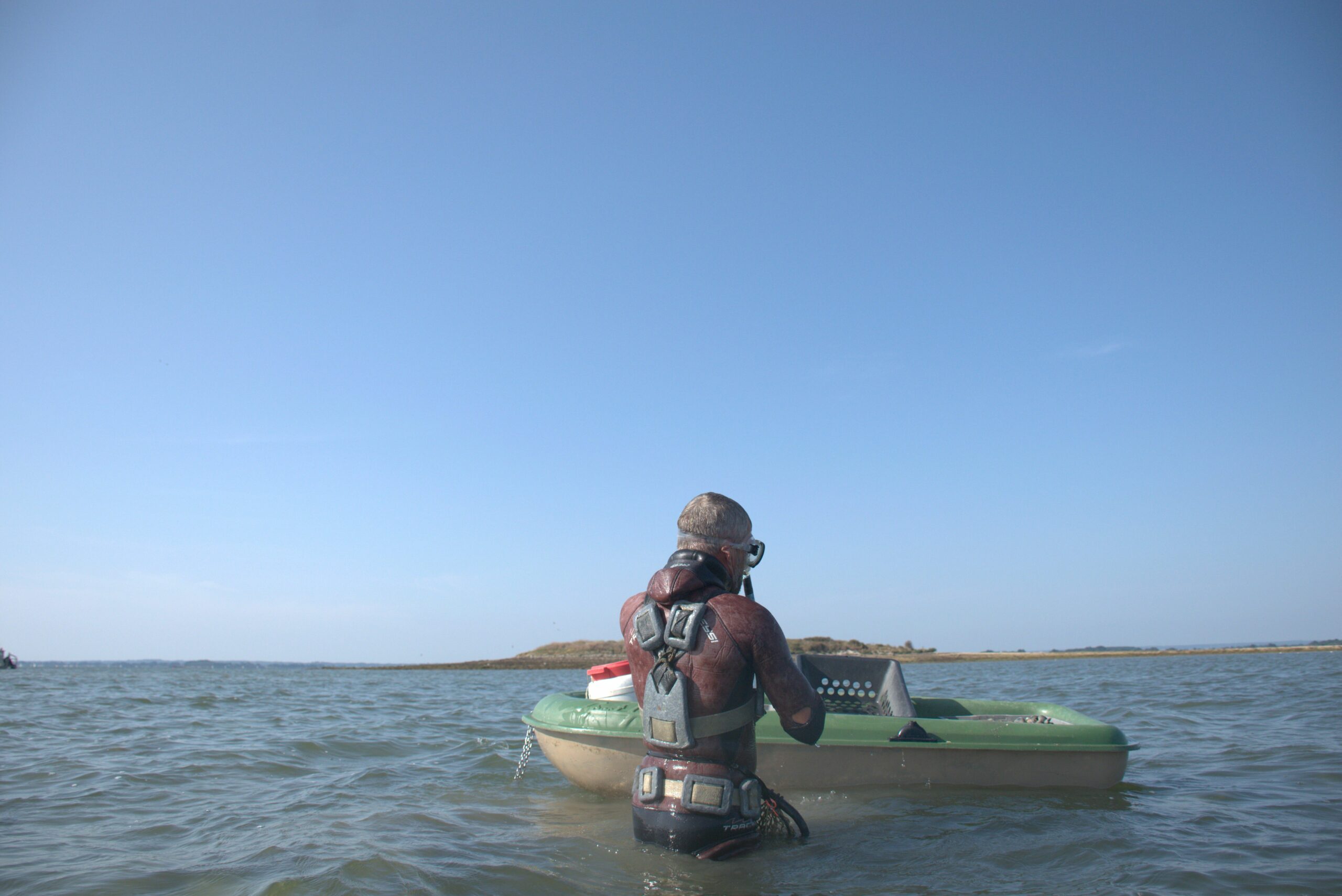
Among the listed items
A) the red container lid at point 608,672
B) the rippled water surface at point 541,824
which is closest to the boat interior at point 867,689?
the rippled water surface at point 541,824

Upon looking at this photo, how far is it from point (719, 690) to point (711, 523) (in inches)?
31.1

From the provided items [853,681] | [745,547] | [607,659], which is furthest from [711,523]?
[607,659]

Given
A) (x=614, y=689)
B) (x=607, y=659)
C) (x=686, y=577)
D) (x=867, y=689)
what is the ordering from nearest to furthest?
(x=686, y=577), (x=614, y=689), (x=867, y=689), (x=607, y=659)

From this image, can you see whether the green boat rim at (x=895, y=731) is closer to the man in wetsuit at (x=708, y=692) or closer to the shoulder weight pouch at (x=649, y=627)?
the man in wetsuit at (x=708, y=692)

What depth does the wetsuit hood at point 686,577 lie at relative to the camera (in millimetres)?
3738

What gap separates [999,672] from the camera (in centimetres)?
3253

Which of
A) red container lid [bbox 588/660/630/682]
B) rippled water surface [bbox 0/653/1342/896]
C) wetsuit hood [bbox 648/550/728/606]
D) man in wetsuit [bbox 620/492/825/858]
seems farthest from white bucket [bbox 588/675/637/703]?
wetsuit hood [bbox 648/550/728/606]

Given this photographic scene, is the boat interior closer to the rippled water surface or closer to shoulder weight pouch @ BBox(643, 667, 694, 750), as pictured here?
the rippled water surface

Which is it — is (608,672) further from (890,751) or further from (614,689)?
(890,751)

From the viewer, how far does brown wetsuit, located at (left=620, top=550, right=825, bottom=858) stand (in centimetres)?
365

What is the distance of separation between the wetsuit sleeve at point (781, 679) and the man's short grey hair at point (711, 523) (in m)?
0.42

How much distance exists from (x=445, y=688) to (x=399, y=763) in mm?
19655

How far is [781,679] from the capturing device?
364 cm

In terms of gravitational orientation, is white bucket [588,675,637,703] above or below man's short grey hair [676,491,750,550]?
below
